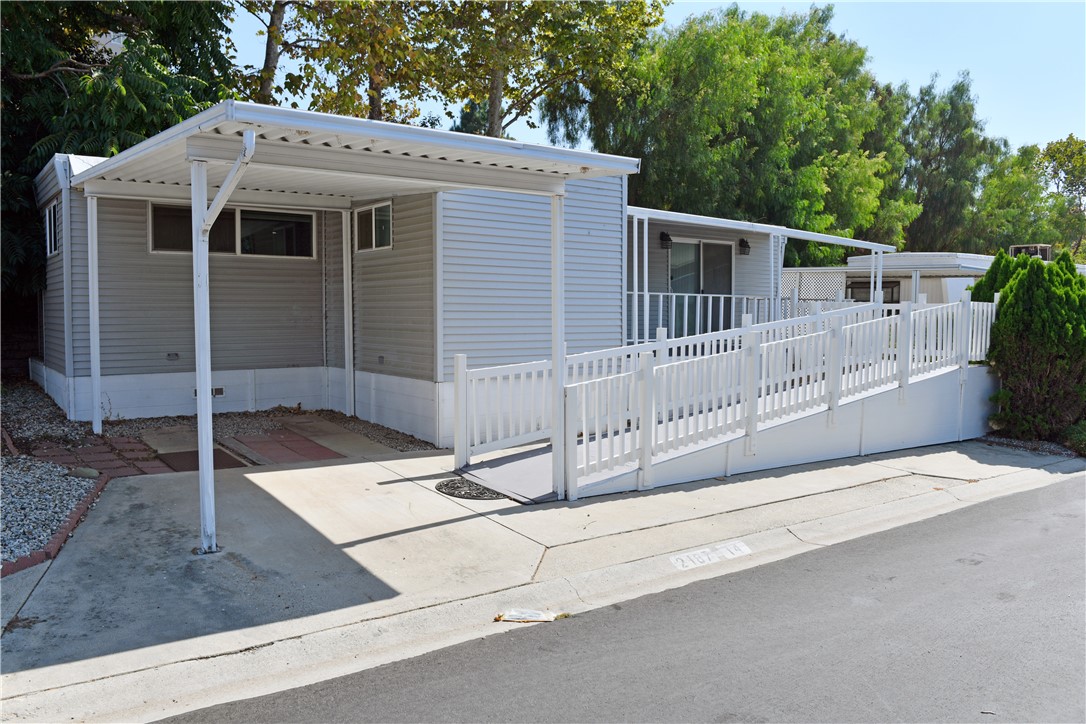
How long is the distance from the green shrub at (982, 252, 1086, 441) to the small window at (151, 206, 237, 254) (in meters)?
10.4

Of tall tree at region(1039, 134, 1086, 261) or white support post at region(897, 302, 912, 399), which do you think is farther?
tall tree at region(1039, 134, 1086, 261)

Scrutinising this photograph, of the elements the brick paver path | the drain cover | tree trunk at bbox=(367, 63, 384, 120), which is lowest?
the drain cover

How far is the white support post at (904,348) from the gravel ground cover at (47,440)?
5729 mm

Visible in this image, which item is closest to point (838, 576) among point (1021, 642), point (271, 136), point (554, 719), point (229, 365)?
point (1021, 642)

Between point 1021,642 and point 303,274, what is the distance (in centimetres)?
988

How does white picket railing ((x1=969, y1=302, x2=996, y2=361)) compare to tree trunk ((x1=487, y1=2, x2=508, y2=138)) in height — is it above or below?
below

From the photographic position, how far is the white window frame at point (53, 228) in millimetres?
10969

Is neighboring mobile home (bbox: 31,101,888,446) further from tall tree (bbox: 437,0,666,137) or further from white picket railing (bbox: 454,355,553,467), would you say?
tall tree (bbox: 437,0,666,137)

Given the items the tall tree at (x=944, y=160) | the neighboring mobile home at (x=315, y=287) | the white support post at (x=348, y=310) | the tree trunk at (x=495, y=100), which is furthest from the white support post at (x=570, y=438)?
the tall tree at (x=944, y=160)

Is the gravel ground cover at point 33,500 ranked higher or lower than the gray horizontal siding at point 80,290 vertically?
lower

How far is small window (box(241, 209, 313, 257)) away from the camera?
37.4 ft

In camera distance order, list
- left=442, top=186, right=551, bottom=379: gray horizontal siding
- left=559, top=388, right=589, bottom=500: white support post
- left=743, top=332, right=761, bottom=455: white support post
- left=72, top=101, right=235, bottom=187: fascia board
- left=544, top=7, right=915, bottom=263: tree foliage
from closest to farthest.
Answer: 1. left=72, top=101, right=235, bottom=187: fascia board
2. left=559, top=388, right=589, bottom=500: white support post
3. left=743, top=332, right=761, bottom=455: white support post
4. left=442, top=186, right=551, bottom=379: gray horizontal siding
5. left=544, top=7, right=915, bottom=263: tree foliage

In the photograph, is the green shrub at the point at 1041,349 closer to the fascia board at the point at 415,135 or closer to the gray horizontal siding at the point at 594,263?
the gray horizontal siding at the point at 594,263

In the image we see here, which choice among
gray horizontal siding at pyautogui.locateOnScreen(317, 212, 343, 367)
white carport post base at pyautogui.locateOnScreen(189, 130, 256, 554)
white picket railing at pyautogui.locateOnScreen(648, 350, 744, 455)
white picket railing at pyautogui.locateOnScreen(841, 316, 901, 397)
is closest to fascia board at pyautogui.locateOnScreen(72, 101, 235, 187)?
white carport post base at pyautogui.locateOnScreen(189, 130, 256, 554)
